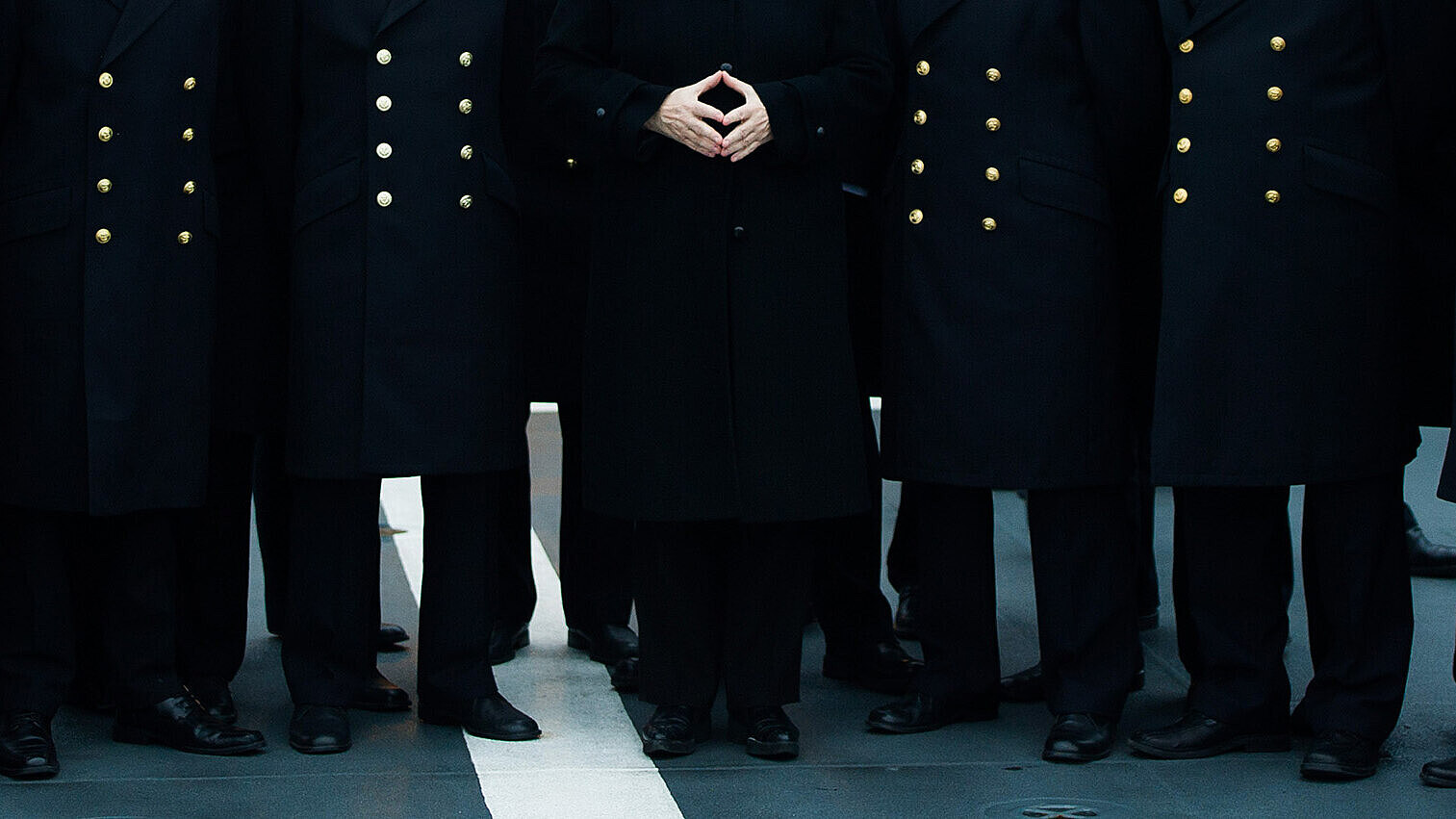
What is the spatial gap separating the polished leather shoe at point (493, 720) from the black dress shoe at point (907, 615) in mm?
1405

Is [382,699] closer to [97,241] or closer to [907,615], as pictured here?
[97,241]

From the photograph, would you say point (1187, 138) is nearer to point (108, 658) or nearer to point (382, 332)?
point (382, 332)

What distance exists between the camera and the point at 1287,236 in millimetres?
4133

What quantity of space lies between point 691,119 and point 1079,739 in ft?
5.07

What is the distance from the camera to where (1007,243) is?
14.3ft

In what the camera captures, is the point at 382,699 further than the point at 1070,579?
Yes

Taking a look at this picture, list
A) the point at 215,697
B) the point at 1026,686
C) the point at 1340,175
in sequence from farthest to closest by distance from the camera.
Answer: the point at 1026,686
the point at 215,697
the point at 1340,175

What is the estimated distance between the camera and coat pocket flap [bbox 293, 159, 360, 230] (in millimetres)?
4332

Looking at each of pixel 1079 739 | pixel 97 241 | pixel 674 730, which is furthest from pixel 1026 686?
pixel 97 241

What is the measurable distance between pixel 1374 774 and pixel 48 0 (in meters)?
3.13

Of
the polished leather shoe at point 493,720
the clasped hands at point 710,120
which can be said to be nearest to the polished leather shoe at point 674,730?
the polished leather shoe at point 493,720

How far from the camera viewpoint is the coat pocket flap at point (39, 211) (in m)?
4.18

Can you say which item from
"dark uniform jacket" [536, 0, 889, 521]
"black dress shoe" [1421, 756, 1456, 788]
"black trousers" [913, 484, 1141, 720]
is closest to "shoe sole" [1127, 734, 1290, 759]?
"black trousers" [913, 484, 1141, 720]

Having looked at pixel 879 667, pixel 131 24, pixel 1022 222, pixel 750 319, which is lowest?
pixel 879 667
